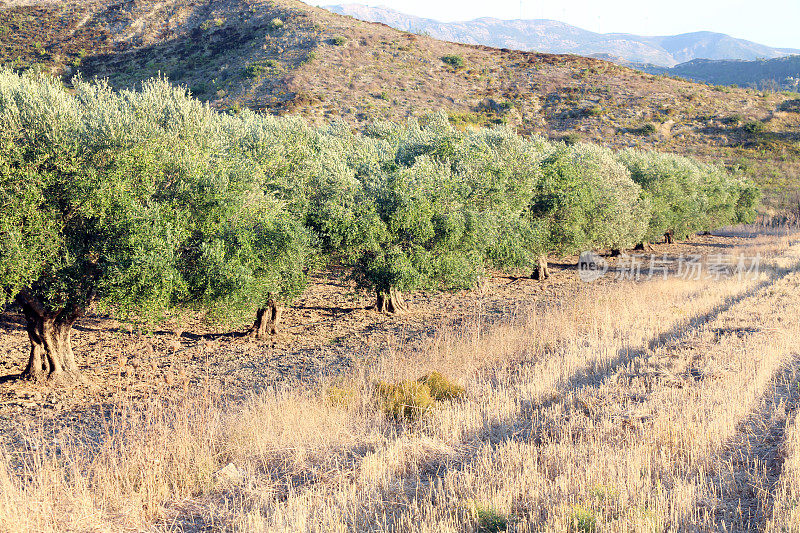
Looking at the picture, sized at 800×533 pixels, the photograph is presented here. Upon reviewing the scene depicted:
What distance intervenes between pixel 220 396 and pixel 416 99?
191ft

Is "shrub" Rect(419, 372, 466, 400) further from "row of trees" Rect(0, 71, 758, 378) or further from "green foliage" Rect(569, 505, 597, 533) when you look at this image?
"row of trees" Rect(0, 71, 758, 378)

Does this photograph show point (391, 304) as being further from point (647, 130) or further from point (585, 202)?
point (647, 130)

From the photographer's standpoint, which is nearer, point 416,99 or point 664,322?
point 664,322

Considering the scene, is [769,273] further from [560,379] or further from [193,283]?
[193,283]

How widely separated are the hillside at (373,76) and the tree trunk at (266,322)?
1471 inches

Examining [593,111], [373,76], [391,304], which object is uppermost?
[373,76]

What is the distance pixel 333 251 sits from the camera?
62.5ft

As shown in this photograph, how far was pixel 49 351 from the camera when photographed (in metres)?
14.0

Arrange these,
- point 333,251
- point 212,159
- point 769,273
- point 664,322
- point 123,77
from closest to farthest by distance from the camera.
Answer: point 212,159, point 664,322, point 333,251, point 769,273, point 123,77

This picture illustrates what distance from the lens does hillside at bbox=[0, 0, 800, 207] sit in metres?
61.9

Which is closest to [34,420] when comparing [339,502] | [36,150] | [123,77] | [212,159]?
[36,150]

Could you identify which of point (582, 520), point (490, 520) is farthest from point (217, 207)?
point (582, 520)

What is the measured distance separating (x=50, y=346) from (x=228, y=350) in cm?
539

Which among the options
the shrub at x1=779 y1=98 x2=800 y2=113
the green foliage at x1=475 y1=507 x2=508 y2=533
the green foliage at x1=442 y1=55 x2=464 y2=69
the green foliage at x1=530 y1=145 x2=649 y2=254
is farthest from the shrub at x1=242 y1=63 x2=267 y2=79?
the shrub at x1=779 y1=98 x2=800 y2=113
